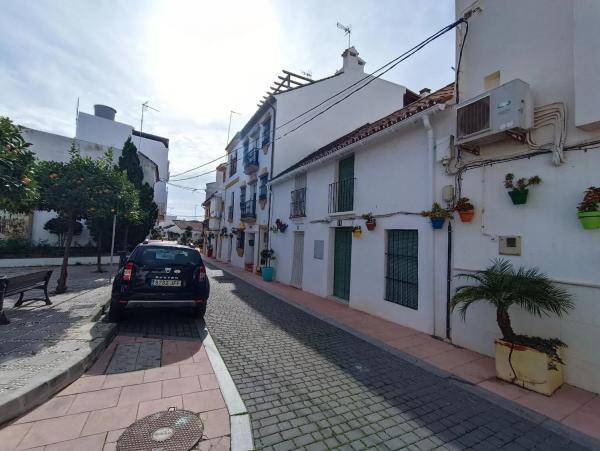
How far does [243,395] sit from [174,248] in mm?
3734

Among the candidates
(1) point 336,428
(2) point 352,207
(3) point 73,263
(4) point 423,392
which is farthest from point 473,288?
(3) point 73,263

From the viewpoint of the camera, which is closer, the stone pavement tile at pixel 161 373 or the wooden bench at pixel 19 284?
the stone pavement tile at pixel 161 373

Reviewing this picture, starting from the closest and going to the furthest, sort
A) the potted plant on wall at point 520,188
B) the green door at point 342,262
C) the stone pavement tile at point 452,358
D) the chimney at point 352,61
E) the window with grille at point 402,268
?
the potted plant on wall at point 520,188 < the stone pavement tile at point 452,358 < the window with grille at point 402,268 < the green door at point 342,262 < the chimney at point 352,61

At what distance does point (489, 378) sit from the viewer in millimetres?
4148

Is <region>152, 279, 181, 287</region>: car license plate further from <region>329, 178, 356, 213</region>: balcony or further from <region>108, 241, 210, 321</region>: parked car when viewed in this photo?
<region>329, 178, 356, 213</region>: balcony

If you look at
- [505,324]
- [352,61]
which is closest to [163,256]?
[505,324]

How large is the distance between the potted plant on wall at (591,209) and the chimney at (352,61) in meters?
13.2

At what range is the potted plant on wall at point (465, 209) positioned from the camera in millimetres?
5203

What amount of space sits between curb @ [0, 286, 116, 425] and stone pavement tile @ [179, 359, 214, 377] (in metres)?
1.20

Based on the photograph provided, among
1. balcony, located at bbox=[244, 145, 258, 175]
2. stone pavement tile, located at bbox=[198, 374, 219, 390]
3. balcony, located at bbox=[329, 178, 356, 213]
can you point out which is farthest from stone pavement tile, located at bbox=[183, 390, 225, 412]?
balcony, located at bbox=[244, 145, 258, 175]

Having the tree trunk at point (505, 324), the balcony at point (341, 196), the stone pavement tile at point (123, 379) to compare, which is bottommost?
the stone pavement tile at point (123, 379)

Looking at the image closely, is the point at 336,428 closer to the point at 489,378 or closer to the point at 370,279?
the point at 489,378

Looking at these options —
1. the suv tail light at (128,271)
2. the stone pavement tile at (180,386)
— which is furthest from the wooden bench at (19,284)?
the stone pavement tile at (180,386)

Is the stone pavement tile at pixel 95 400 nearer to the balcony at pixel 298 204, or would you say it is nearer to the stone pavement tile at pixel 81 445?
the stone pavement tile at pixel 81 445
